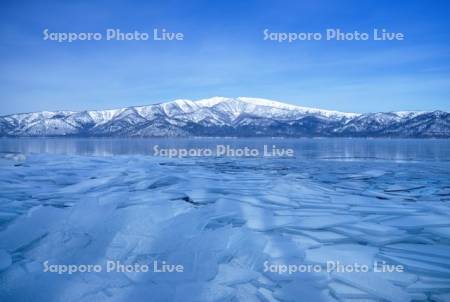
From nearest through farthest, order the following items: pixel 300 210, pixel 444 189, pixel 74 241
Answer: pixel 74 241 < pixel 300 210 < pixel 444 189

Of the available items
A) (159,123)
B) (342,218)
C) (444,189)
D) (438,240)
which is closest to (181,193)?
(342,218)

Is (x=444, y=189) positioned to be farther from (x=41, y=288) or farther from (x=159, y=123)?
(x=159, y=123)

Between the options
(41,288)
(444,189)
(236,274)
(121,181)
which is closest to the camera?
(41,288)

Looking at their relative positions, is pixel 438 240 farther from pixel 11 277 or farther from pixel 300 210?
pixel 11 277

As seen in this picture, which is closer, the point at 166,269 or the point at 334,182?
the point at 166,269

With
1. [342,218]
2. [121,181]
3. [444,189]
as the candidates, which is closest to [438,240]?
[342,218]

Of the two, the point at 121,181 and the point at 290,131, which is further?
the point at 290,131
